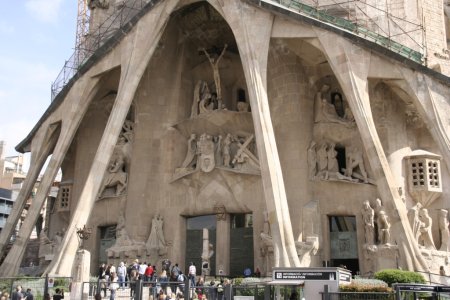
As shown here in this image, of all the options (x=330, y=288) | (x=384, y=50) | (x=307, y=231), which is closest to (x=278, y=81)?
(x=384, y=50)

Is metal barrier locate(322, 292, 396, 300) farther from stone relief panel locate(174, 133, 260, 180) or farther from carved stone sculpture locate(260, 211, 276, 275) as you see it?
stone relief panel locate(174, 133, 260, 180)

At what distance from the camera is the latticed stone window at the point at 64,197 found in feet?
90.8

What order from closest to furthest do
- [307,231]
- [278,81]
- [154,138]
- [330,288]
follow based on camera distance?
[330,288]
[307,231]
[278,81]
[154,138]

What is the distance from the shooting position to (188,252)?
25062 millimetres

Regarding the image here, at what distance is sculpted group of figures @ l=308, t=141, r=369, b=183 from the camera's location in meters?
22.2

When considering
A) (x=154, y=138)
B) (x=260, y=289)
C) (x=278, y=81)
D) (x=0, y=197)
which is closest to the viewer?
(x=260, y=289)

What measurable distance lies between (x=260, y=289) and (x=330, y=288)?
9.63ft

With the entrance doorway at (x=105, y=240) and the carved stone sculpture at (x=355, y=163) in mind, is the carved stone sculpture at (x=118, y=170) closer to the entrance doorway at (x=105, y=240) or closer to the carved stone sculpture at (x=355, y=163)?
the entrance doorway at (x=105, y=240)

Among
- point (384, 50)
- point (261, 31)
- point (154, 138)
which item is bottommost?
point (154, 138)

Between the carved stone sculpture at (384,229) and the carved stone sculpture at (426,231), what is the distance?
124 centimetres

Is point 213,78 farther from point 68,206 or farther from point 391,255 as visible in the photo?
point 391,255

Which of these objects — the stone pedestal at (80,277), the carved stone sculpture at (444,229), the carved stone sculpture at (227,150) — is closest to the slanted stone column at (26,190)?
the stone pedestal at (80,277)

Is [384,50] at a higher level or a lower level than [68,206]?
higher

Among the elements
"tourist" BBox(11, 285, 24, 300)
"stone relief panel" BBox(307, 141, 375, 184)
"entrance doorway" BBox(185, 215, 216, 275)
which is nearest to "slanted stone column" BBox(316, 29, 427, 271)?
"stone relief panel" BBox(307, 141, 375, 184)
